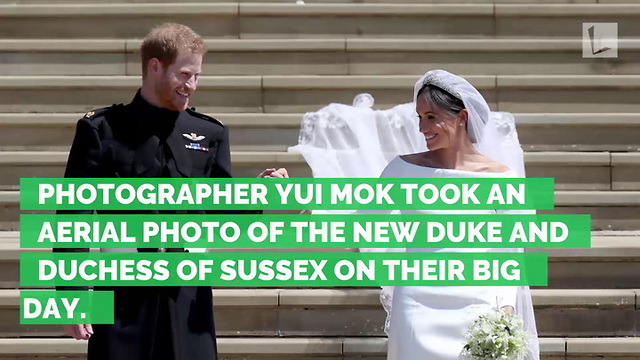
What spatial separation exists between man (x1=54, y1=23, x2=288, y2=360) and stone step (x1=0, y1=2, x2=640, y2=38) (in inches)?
137

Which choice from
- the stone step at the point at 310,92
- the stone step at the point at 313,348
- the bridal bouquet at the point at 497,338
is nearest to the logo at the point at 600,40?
the stone step at the point at 310,92

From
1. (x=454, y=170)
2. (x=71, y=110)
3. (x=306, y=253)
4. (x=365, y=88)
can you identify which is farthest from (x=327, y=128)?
(x=454, y=170)

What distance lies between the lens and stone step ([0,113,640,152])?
19.3ft

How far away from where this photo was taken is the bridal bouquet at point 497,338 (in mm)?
3293

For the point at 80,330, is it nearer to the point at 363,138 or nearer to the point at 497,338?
the point at 497,338

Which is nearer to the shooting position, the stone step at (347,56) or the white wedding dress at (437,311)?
the white wedding dress at (437,311)

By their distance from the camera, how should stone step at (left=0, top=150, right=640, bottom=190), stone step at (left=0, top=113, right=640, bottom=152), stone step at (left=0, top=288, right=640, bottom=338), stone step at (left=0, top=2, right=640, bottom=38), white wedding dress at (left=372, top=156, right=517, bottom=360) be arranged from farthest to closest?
stone step at (left=0, top=2, right=640, bottom=38), stone step at (left=0, top=113, right=640, bottom=152), stone step at (left=0, top=150, right=640, bottom=190), stone step at (left=0, top=288, right=640, bottom=338), white wedding dress at (left=372, top=156, right=517, bottom=360)

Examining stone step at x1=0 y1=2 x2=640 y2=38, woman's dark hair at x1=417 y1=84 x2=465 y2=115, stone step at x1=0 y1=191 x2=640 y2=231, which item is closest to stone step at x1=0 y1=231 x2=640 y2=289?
stone step at x1=0 y1=191 x2=640 y2=231

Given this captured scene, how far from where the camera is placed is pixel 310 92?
20.5 feet

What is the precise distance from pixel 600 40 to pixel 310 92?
1.94 m

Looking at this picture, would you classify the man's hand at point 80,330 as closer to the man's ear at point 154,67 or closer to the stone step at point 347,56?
the man's ear at point 154,67

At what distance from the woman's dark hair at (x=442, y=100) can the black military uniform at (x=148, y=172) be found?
33.2 inches

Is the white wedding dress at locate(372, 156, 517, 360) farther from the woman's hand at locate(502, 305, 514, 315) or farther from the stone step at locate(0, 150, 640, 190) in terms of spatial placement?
the stone step at locate(0, 150, 640, 190)

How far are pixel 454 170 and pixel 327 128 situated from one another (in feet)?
6.86
